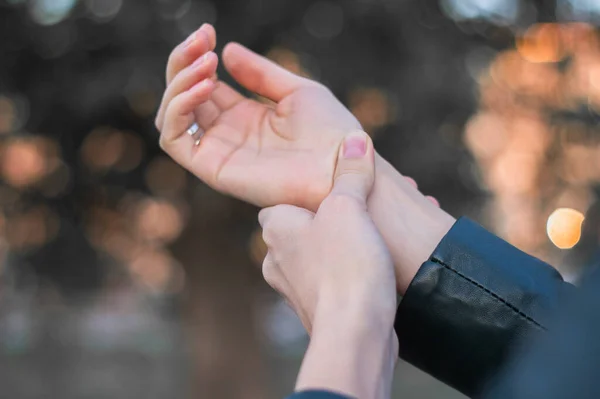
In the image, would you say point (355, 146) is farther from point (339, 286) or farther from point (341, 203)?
point (339, 286)

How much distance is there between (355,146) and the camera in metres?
1.14

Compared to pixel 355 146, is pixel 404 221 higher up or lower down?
lower down

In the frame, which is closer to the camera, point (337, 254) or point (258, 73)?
point (337, 254)

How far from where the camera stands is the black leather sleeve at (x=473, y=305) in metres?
0.94

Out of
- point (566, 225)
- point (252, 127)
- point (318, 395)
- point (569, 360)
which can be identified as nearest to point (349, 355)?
point (318, 395)

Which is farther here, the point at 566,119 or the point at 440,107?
the point at 566,119

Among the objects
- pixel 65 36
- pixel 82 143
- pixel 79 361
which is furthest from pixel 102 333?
pixel 65 36

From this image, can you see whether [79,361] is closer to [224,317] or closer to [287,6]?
[224,317]

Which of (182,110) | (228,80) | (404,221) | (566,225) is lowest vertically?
(566,225)

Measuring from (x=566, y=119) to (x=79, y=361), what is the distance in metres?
4.67

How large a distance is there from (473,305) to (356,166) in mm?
294

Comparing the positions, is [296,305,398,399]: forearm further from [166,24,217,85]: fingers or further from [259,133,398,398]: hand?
[166,24,217,85]: fingers

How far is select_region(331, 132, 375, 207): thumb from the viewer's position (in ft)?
3.50

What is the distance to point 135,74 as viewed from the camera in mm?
2963
